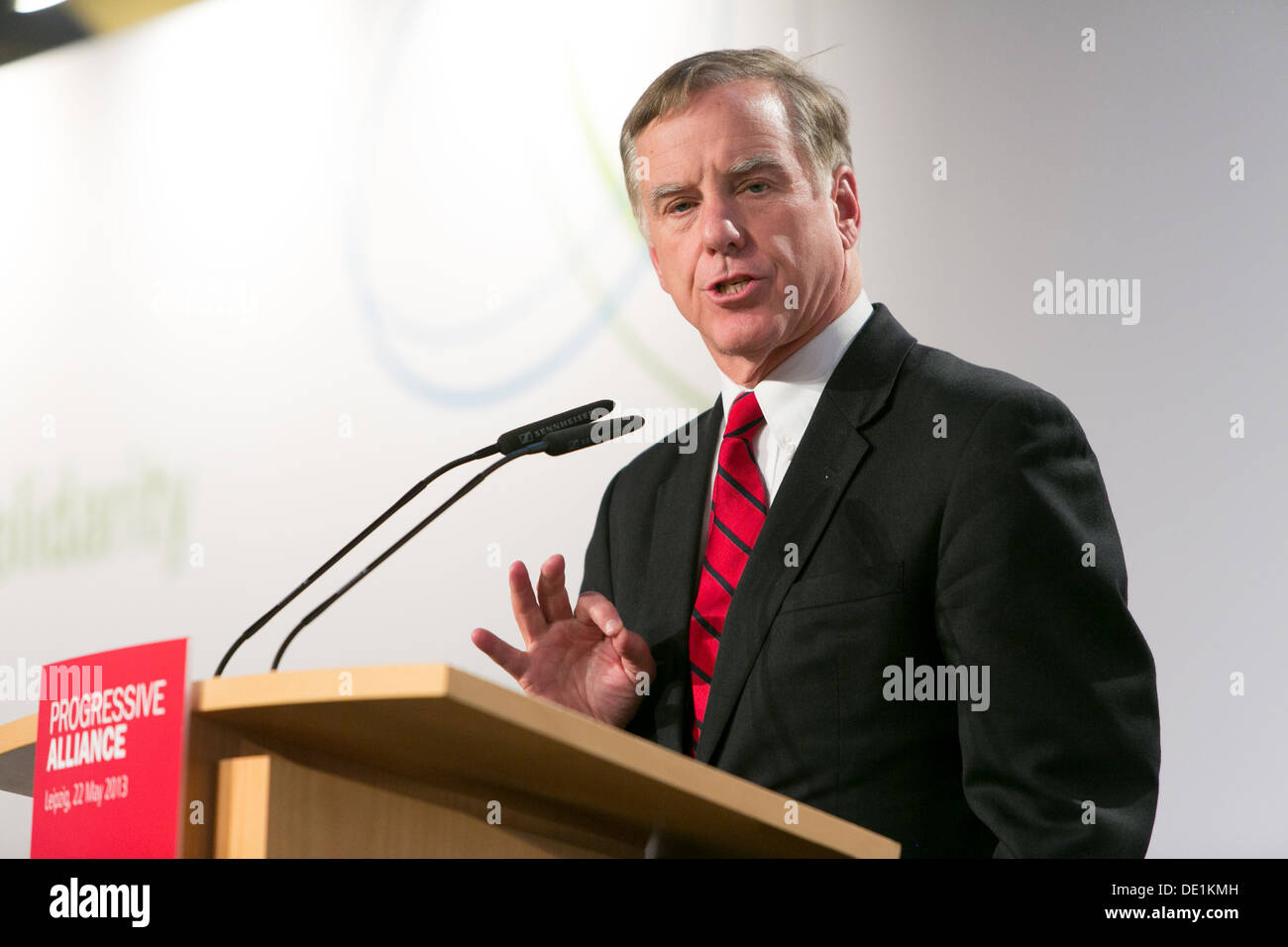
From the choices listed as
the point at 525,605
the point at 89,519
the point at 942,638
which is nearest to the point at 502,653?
the point at 525,605

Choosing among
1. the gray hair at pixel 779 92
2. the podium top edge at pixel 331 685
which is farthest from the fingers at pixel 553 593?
the gray hair at pixel 779 92

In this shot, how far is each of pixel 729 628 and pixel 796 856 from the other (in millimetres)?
679

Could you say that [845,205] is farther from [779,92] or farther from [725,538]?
[725,538]

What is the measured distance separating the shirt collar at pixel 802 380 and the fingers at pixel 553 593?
45 centimetres

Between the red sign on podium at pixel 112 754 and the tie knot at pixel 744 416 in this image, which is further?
the tie knot at pixel 744 416

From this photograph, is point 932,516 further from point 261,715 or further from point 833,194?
point 261,715

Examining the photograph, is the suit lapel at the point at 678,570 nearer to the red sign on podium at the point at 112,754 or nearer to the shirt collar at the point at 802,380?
the shirt collar at the point at 802,380

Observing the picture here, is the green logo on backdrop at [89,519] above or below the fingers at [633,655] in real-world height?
above

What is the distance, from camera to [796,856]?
1.10m

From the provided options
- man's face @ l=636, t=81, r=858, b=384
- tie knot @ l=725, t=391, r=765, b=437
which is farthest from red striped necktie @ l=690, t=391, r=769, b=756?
man's face @ l=636, t=81, r=858, b=384

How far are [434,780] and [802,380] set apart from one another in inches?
42.6

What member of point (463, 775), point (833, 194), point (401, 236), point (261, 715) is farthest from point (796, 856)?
point (401, 236)

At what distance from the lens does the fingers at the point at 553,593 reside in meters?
1.65

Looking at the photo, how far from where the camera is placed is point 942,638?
5.52ft
